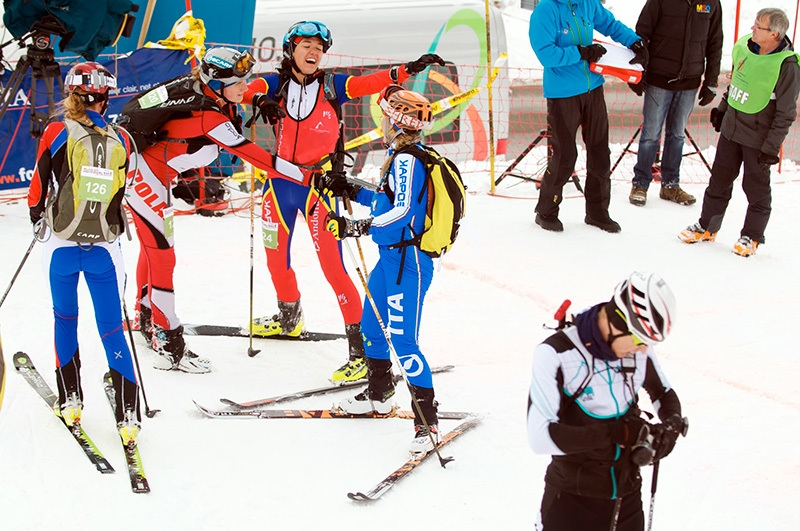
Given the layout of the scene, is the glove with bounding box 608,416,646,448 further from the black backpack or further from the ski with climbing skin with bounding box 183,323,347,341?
the ski with climbing skin with bounding box 183,323,347,341

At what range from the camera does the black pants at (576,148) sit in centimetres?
809

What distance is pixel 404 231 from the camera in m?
4.42

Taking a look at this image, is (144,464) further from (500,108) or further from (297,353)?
(500,108)

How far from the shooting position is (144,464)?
14.2 ft

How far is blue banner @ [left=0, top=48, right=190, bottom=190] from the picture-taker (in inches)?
335

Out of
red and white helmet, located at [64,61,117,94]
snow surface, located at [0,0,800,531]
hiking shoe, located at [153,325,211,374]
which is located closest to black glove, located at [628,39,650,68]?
snow surface, located at [0,0,800,531]

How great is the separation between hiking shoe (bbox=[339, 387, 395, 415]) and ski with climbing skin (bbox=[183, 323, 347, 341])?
48.6 inches

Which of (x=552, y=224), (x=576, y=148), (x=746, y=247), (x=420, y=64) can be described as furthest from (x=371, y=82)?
(x=746, y=247)

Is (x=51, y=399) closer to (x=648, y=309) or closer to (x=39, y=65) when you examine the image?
(x=648, y=309)

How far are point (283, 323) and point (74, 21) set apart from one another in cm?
380

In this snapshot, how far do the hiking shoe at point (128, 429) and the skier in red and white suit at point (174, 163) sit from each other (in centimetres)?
110

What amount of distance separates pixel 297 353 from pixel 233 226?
10.0 feet

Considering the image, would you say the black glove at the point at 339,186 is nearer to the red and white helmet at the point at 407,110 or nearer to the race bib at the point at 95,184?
the red and white helmet at the point at 407,110

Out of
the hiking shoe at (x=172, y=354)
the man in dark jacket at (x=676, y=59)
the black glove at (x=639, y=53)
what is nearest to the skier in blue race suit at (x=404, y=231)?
the hiking shoe at (x=172, y=354)
